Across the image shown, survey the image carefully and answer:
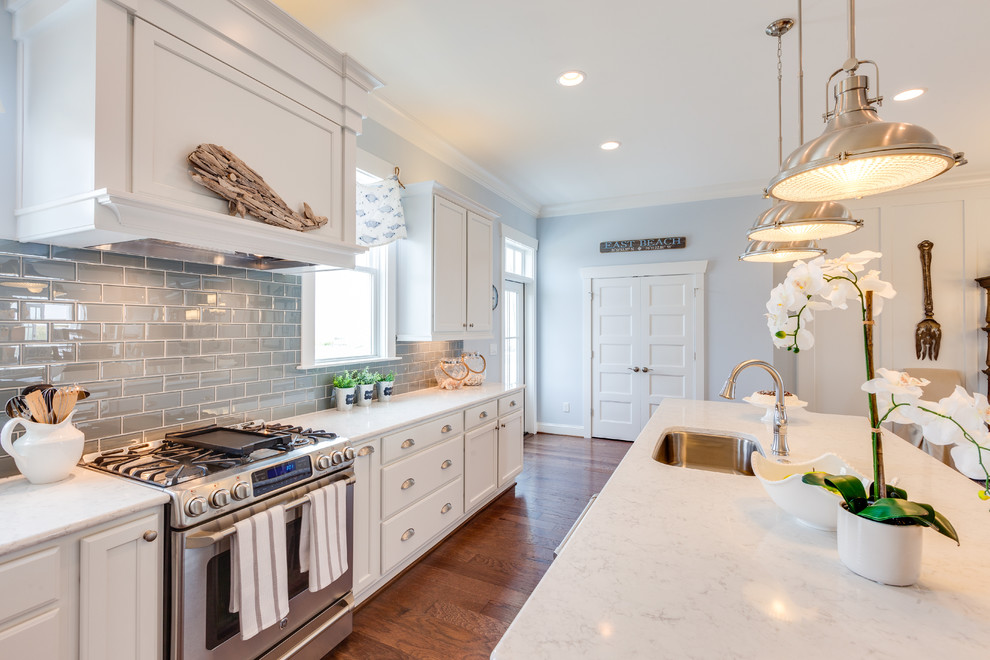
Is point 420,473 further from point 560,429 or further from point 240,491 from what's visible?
point 560,429

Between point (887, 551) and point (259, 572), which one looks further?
point (259, 572)

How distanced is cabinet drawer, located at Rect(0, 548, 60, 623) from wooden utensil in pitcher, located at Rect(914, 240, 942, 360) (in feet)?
20.9

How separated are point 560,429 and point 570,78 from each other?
404cm

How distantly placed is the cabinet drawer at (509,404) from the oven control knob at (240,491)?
2.09 m

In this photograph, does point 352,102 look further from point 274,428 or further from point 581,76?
point 274,428

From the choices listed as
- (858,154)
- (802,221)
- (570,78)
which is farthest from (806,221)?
(570,78)

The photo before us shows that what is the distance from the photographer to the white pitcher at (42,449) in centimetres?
136

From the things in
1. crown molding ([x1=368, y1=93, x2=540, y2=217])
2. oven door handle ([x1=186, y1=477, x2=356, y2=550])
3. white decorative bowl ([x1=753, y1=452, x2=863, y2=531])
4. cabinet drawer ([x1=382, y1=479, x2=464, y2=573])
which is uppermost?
crown molding ([x1=368, y1=93, x2=540, y2=217])

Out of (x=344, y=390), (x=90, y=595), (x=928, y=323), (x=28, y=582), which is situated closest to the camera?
(x=28, y=582)

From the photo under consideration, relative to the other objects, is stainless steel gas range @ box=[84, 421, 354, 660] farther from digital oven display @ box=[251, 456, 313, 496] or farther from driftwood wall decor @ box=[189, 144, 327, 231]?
driftwood wall decor @ box=[189, 144, 327, 231]

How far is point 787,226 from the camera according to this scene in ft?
5.77

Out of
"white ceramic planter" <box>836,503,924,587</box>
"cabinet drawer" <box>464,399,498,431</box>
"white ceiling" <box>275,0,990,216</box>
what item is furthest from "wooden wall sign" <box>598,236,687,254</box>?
"white ceramic planter" <box>836,503,924,587</box>

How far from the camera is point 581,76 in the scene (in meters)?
2.76

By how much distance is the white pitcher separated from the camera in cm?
136
